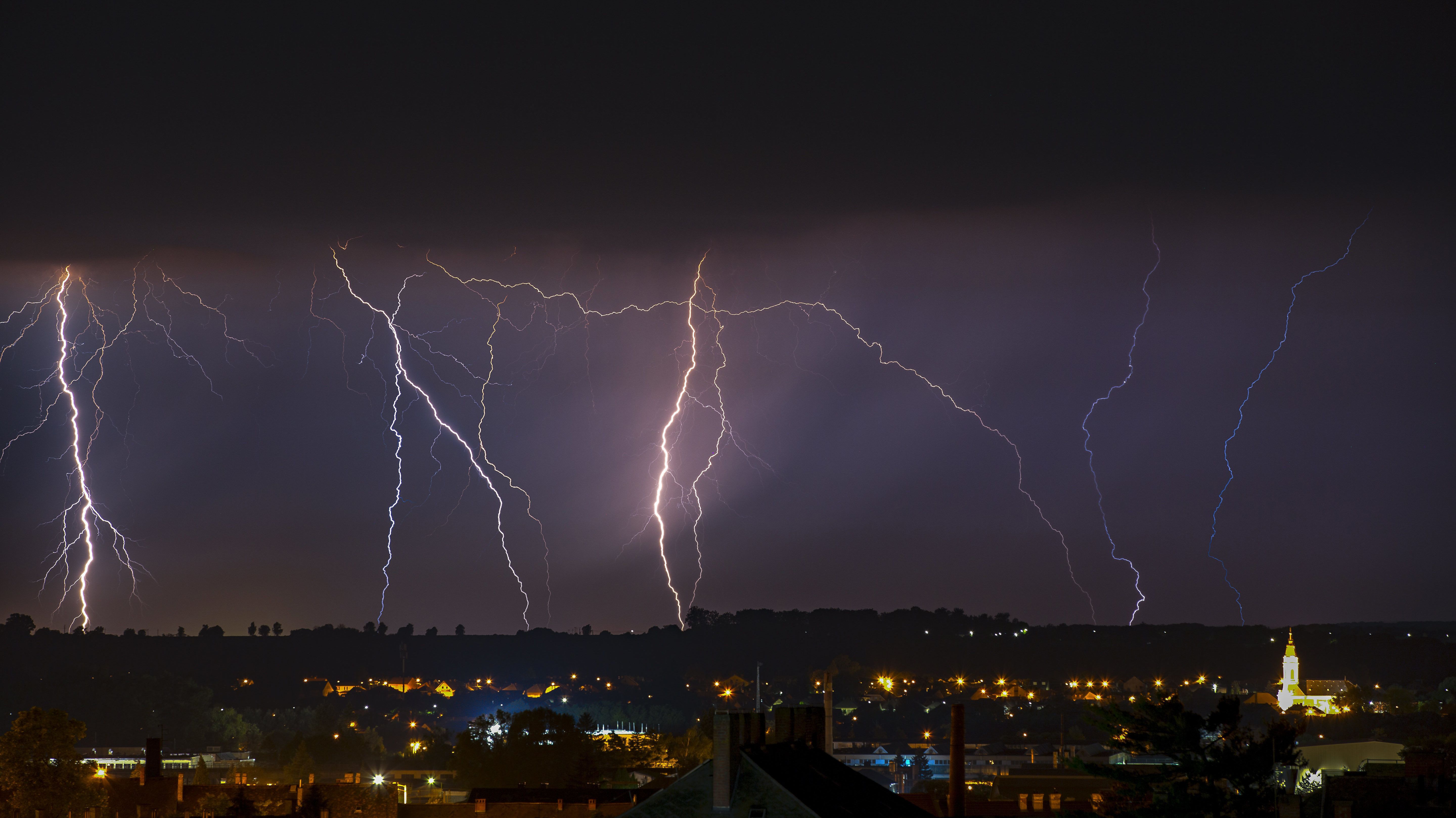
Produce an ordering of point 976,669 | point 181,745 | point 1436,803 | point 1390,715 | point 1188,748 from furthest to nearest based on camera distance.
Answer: point 976,669, point 181,745, point 1390,715, point 1436,803, point 1188,748

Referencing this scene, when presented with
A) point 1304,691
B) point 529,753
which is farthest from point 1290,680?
point 529,753

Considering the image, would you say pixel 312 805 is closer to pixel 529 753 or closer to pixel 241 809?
pixel 241 809

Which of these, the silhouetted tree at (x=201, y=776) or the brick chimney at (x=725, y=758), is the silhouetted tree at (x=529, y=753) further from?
the brick chimney at (x=725, y=758)

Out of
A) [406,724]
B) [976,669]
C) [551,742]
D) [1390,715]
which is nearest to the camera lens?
[551,742]

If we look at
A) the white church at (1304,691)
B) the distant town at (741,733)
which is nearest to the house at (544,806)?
the distant town at (741,733)

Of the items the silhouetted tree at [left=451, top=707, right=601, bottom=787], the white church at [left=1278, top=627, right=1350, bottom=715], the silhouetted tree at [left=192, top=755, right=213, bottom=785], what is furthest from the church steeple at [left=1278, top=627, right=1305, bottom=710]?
the silhouetted tree at [left=192, top=755, right=213, bottom=785]

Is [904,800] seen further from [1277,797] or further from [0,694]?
[0,694]

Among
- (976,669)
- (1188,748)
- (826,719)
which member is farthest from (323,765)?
(976,669)
